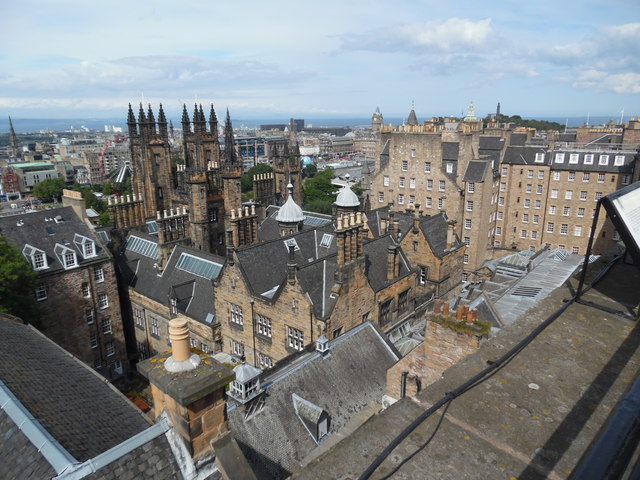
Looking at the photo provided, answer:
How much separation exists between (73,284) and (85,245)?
3.44 metres

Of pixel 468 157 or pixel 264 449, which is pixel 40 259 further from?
pixel 468 157

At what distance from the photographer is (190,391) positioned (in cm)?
836

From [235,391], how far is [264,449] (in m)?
2.56

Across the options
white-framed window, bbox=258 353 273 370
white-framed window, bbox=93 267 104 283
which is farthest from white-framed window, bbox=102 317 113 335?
white-framed window, bbox=258 353 273 370

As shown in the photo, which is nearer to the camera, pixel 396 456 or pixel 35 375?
pixel 396 456

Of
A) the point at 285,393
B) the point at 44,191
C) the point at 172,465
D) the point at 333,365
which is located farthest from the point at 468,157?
the point at 44,191

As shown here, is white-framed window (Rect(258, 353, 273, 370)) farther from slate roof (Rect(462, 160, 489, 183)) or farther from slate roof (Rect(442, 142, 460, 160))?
slate roof (Rect(442, 142, 460, 160))

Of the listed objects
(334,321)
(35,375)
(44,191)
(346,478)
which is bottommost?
(44,191)

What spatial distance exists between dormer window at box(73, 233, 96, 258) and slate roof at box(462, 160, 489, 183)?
133 feet

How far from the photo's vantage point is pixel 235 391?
17.9m

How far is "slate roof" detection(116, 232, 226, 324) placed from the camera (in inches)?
1302

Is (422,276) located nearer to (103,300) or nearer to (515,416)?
(103,300)

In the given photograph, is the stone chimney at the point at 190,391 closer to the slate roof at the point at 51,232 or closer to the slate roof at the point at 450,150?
the slate roof at the point at 51,232

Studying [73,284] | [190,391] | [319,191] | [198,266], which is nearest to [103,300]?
[73,284]
